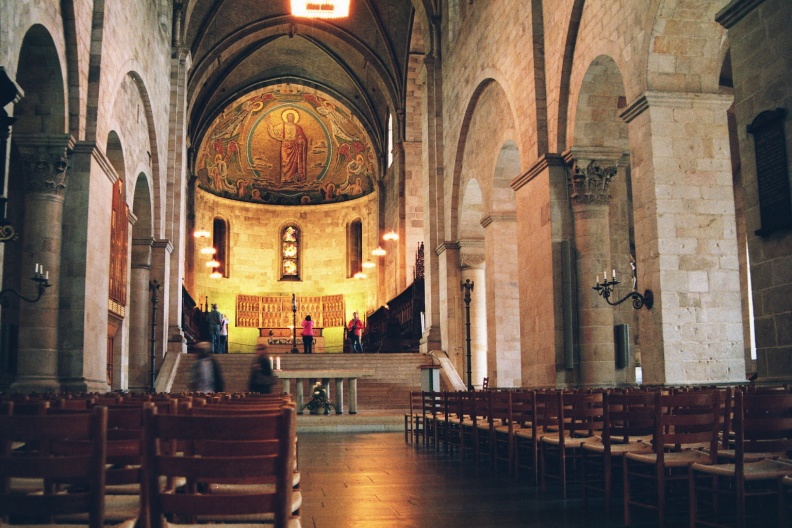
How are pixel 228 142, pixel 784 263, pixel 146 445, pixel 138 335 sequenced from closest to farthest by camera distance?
pixel 146 445 → pixel 784 263 → pixel 138 335 → pixel 228 142

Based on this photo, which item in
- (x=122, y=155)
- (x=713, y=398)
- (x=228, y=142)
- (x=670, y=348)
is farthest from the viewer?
(x=228, y=142)

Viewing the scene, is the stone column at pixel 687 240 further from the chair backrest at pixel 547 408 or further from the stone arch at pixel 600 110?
the chair backrest at pixel 547 408

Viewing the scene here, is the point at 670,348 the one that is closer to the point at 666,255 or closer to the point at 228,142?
the point at 666,255

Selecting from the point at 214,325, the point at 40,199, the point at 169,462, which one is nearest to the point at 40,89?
the point at 40,199

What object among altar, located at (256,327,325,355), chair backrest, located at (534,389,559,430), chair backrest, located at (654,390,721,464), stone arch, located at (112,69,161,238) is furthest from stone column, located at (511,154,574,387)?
altar, located at (256,327,325,355)

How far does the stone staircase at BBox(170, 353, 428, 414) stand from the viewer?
19516mm

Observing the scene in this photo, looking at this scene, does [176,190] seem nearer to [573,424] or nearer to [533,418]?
[533,418]

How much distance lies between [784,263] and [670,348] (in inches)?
105

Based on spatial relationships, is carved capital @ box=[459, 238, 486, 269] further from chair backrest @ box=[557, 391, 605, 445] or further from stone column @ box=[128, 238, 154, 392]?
chair backrest @ box=[557, 391, 605, 445]

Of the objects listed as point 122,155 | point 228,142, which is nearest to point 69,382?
point 122,155

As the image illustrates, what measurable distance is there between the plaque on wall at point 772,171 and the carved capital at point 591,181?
5332 millimetres

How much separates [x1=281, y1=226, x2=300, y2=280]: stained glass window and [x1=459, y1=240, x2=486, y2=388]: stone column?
1862 centimetres

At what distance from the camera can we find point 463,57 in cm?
2053

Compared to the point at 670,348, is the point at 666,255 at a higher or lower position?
higher
